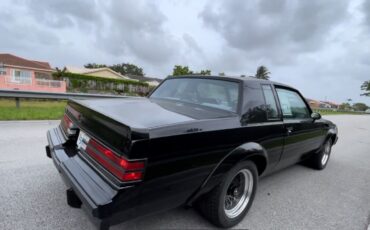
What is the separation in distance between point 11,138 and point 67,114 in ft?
10.4

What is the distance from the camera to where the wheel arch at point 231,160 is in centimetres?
206

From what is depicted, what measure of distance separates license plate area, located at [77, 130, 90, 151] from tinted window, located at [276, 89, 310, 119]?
2533 mm

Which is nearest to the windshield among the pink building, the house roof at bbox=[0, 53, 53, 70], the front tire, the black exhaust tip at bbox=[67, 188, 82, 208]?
the front tire

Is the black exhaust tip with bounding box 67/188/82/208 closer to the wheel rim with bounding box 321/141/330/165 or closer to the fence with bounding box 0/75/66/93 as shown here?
the wheel rim with bounding box 321/141/330/165

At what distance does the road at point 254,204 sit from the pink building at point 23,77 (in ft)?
63.8

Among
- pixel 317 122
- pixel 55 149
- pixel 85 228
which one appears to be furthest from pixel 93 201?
pixel 317 122

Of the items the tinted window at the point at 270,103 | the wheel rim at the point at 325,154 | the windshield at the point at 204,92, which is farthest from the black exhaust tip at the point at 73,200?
the wheel rim at the point at 325,154

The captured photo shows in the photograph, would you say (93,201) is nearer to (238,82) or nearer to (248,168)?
(248,168)

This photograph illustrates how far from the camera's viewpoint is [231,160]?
2229 mm

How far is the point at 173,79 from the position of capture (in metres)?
3.70

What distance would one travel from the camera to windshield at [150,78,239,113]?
273 centimetres

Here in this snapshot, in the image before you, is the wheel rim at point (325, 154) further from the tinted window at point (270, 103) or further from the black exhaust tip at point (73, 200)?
the black exhaust tip at point (73, 200)

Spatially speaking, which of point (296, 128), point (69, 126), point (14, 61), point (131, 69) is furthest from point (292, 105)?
point (131, 69)

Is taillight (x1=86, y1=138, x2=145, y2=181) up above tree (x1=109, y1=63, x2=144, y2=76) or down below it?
below
